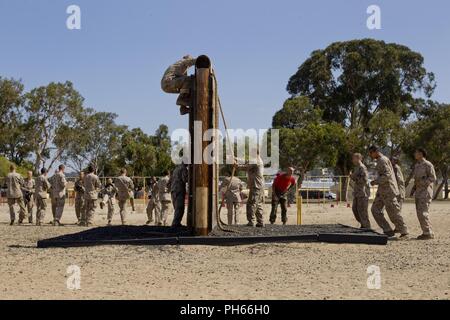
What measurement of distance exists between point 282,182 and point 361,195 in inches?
124

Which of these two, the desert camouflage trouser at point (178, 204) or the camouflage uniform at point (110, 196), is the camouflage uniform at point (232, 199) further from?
the desert camouflage trouser at point (178, 204)

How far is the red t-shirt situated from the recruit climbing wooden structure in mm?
5038

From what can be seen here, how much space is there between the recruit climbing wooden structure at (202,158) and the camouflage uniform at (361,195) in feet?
12.4

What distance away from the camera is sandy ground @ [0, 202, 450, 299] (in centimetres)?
693

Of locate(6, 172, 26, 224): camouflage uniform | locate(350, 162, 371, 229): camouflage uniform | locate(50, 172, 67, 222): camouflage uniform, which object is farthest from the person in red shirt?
locate(6, 172, 26, 224): camouflage uniform

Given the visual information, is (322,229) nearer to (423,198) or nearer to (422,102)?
(423,198)

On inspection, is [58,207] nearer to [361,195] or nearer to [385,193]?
[361,195]

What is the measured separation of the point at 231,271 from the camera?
842cm

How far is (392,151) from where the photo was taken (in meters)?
50.1

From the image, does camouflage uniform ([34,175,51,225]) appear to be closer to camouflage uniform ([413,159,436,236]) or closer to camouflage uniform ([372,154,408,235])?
camouflage uniform ([372,154,408,235])

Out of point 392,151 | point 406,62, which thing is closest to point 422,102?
point 406,62

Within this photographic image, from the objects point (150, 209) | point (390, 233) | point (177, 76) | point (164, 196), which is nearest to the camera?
point (177, 76)

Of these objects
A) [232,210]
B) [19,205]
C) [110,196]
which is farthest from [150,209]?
[19,205]
